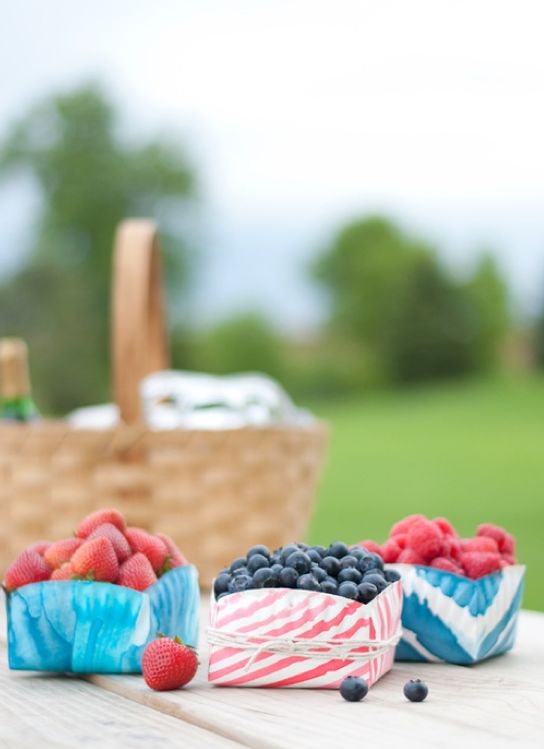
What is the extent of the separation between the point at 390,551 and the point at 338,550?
19cm

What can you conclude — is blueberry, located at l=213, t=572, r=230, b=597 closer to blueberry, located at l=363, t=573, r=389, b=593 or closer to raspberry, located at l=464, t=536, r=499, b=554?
blueberry, located at l=363, t=573, r=389, b=593

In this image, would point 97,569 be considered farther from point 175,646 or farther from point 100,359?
point 100,359

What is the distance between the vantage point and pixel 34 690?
4.06 feet

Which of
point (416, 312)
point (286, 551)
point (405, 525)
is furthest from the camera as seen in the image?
point (416, 312)

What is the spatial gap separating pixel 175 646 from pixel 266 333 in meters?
19.6

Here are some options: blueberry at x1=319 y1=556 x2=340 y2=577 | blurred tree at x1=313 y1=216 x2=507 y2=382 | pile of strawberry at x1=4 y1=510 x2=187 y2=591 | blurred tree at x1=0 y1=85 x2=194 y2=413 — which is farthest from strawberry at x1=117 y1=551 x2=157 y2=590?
blurred tree at x1=313 y1=216 x2=507 y2=382

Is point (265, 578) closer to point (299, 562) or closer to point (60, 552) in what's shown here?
point (299, 562)

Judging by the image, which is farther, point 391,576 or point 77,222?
point 77,222

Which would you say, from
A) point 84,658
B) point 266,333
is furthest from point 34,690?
A: point 266,333

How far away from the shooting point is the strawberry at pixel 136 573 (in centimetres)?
133

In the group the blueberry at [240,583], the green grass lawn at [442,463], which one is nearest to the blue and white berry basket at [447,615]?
the blueberry at [240,583]

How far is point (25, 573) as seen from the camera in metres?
1.34

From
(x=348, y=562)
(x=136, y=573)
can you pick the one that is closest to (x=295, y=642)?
(x=348, y=562)

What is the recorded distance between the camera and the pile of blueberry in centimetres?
125
